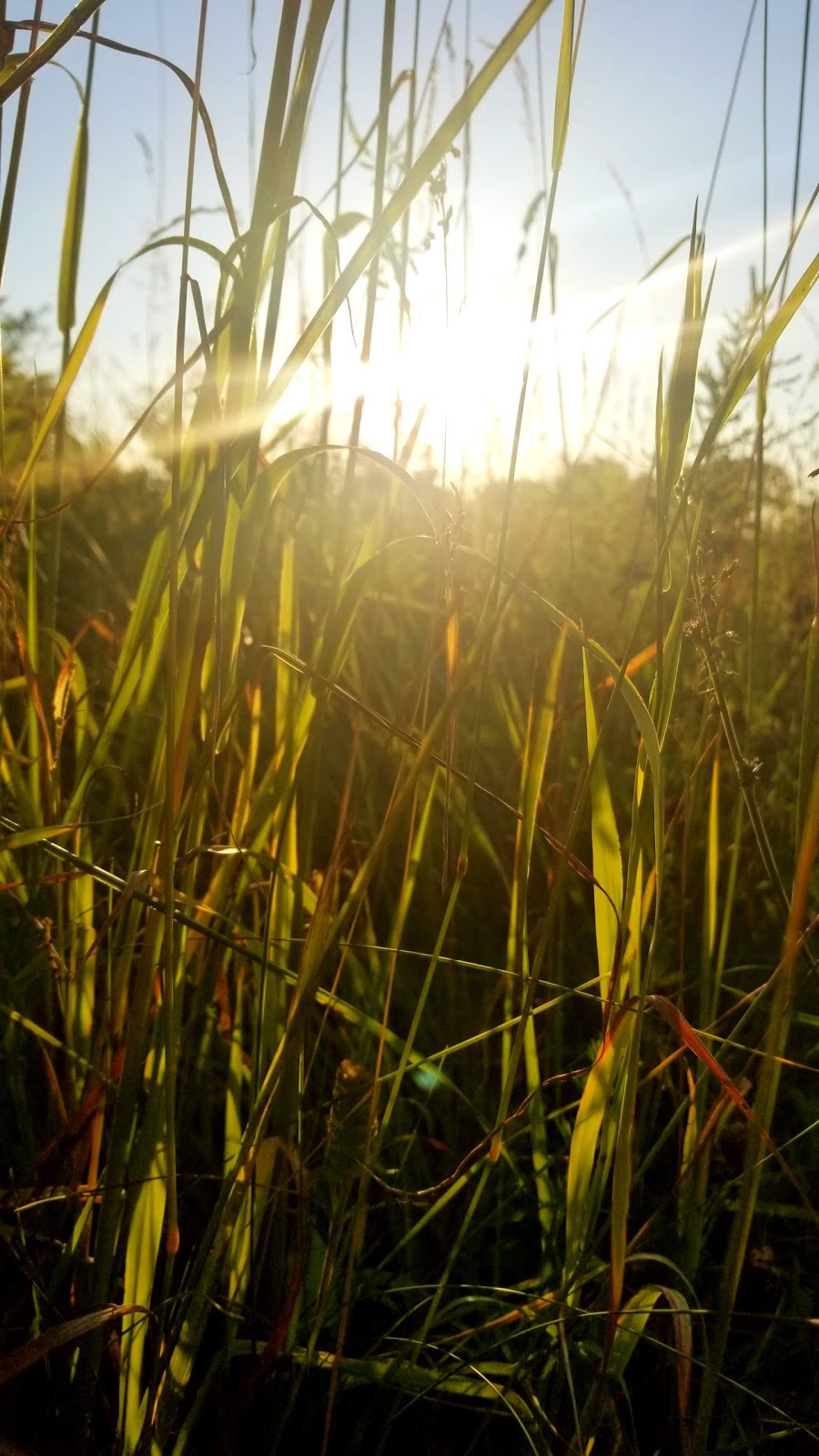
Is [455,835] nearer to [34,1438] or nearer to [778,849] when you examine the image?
[778,849]

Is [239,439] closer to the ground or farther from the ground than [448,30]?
closer to the ground

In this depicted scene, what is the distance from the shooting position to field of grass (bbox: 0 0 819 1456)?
0.46m

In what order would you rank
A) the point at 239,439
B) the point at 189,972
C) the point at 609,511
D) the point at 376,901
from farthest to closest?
1. the point at 609,511
2. the point at 376,901
3. the point at 189,972
4. the point at 239,439

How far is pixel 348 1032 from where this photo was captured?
0.83 m

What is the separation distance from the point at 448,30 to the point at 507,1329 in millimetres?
1009

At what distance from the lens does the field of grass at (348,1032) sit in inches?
18.3

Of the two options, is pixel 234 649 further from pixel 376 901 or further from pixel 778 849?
pixel 778 849

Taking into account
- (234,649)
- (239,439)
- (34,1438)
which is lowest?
(34,1438)

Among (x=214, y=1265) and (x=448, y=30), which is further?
(x=448, y=30)

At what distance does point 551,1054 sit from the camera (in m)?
0.81

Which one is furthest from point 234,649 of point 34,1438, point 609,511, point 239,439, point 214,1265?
point 609,511

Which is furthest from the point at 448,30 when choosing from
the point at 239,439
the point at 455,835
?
the point at 455,835

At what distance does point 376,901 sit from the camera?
1.07 metres

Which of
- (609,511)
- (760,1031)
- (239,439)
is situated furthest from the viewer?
(609,511)
